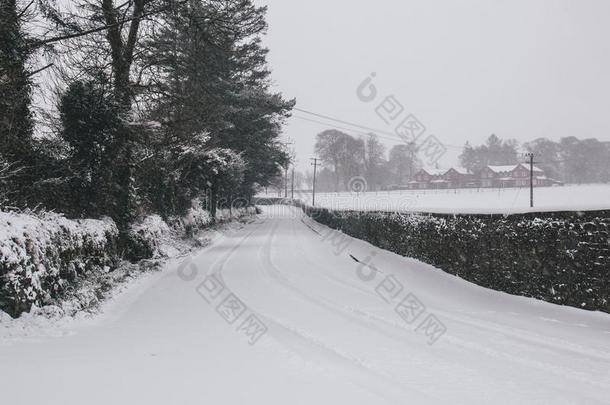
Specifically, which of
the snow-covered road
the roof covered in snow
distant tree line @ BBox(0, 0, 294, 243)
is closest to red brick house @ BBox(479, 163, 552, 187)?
the roof covered in snow

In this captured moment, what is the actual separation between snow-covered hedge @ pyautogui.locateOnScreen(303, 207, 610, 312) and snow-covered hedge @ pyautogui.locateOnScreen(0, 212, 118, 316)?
834 centimetres

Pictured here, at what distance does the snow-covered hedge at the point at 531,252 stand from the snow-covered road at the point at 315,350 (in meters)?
0.30

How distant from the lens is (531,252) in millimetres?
8125

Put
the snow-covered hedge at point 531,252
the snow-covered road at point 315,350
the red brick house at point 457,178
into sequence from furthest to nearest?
the red brick house at point 457,178 < the snow-covered hedge at point 531,252 < the snow-covered road at point 315,350

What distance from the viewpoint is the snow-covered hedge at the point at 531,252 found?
23.1 ft

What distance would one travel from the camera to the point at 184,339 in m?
5.96

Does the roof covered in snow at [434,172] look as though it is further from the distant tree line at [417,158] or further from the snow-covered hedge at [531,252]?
the snow-covered hedge at [531,252]

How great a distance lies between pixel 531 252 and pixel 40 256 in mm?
8472

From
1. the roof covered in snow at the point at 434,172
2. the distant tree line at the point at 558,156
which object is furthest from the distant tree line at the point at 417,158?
the roof covered in snow at the point at 434,172

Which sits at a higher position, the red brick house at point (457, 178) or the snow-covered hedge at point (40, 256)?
the red brick house at point (457, 178)

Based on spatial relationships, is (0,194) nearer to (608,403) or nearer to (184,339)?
(184,339)

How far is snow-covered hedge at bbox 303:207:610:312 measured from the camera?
705 centimetres

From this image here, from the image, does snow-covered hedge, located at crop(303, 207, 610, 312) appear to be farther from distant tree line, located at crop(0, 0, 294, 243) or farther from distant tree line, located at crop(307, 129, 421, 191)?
distant tree line, located at crop(307, 129, 421, 191)

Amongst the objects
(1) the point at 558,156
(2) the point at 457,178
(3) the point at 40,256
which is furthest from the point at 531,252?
(1) the point at 558,156
